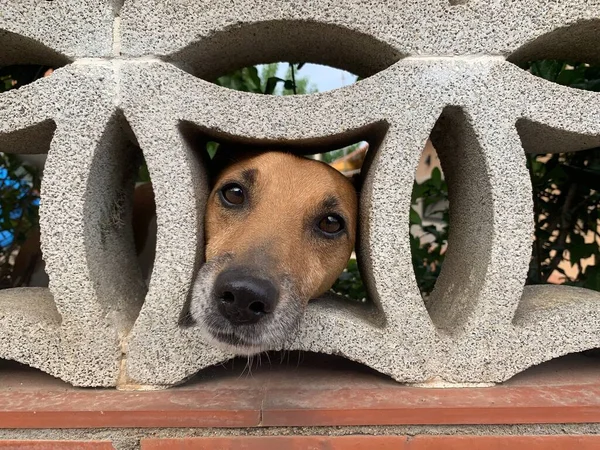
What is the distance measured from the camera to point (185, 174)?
1545mm

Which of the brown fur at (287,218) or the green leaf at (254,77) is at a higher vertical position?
the green leaf at (254,77)

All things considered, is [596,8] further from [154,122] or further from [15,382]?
[15,382]

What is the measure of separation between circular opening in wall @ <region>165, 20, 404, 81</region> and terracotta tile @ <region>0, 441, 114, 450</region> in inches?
51.9

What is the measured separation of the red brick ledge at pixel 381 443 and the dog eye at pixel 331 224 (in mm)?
873

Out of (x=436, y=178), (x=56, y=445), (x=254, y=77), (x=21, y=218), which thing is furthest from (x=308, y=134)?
(x=21, y=218)

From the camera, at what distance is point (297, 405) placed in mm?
1496

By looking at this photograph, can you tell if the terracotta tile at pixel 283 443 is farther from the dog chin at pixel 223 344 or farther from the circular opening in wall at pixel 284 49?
the circular opening in wall at pixel 284 49

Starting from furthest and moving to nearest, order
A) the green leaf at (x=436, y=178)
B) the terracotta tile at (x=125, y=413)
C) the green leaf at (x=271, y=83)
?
the green leaf at (x=436, y=178), the green leaf at (x=271, y=83), the terracotta tile at (x=125, y=413)

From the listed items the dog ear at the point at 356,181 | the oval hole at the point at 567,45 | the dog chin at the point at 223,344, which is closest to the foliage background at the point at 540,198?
the oval hole at the point at 567,45

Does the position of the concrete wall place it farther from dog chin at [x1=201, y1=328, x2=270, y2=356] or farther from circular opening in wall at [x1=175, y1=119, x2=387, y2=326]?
circular opening in wall at [x1=175, y1=119, x2=387, y2=326]

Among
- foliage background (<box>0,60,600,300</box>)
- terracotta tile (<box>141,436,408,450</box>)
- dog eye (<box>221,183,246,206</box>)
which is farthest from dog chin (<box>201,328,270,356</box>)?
foliage background (<box>0,60,600,300</box>)

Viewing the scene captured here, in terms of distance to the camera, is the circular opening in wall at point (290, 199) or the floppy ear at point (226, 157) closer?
the circular opening in wall at point (290, 199)

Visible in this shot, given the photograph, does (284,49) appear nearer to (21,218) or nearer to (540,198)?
(540,198)

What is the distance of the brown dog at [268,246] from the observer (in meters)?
1.55
